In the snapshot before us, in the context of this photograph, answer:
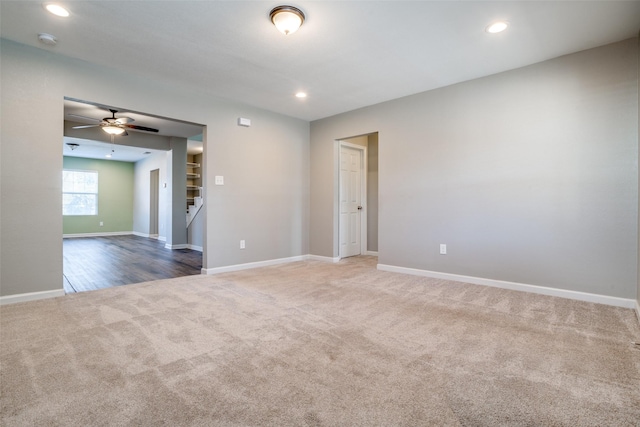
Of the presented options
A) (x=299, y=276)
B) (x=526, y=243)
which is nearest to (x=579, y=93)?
(x=526, y=243)

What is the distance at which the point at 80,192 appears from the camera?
9883 mm

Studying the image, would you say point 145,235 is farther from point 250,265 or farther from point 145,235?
point 250,265

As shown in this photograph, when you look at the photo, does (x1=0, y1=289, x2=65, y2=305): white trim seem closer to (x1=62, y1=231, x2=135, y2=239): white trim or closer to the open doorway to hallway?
the open doorway to hallway

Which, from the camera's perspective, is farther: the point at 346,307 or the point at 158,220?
the point at 158,220

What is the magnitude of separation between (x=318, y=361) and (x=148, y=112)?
369 centimetres

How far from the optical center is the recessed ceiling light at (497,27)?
265cm

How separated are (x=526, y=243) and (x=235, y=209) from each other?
395 centimetres

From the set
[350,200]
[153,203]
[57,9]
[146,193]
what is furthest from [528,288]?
[146,193]

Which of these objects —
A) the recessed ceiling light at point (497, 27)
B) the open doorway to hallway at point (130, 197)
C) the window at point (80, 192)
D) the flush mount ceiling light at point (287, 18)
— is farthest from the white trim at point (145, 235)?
the recessed ceiling light at point (497, 27)

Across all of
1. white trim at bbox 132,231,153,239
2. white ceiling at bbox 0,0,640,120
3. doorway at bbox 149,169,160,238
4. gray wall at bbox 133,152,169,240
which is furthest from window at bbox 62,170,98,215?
white ceiling at bbox 0,0,640,120

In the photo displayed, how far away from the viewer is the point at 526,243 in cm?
345

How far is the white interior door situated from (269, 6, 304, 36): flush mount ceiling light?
3.20 metres

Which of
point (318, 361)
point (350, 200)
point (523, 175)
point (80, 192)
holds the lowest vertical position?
point (318, 361)

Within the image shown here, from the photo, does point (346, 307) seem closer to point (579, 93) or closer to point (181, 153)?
point (579, 93)
